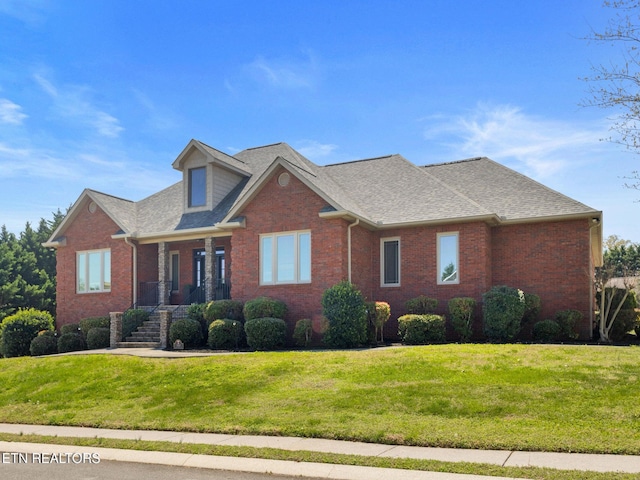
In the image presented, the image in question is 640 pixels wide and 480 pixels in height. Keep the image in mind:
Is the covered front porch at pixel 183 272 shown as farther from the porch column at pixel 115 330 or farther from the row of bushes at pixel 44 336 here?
the porch column at pixel 115 330

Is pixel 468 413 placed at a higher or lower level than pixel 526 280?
lower

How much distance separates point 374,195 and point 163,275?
9.61m

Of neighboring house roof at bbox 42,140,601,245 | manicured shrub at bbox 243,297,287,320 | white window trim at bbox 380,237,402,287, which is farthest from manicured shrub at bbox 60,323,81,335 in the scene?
white window trim at bbox 380,237,402,287

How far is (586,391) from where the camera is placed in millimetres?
10891

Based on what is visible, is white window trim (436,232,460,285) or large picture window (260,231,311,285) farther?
large picture window (260,231,311,285)

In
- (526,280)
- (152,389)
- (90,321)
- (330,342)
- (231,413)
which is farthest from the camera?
(90,321)

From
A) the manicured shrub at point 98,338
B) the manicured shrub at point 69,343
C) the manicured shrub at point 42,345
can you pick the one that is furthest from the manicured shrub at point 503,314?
the manicured shrub at point 42,345

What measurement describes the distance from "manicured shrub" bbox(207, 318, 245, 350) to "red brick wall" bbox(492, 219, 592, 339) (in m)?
9.54

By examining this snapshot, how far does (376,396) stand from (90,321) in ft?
54.2

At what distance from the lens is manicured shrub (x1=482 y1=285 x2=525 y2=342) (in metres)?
19.7

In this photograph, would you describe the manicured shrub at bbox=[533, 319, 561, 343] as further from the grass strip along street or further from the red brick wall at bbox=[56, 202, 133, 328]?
the red brick wall at bbox=[56, 202, 133, 328]

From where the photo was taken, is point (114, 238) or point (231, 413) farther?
point (114, 238)

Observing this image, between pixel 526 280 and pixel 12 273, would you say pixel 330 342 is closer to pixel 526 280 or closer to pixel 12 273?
pixel 526 280

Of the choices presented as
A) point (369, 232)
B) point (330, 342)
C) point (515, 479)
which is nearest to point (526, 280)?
point (369, 232)
